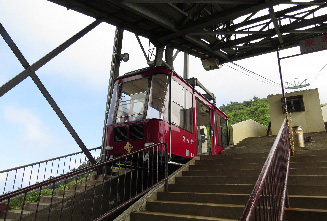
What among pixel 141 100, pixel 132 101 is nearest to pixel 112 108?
pixel 132 101

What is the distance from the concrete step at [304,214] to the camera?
3.45 m

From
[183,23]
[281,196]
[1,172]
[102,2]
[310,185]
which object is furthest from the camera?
[183,23]

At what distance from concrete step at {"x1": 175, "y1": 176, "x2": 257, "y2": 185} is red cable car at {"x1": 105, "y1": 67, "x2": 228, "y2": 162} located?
2.70 ft

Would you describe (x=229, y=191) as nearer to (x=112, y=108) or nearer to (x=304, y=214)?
(x=304, y=214)

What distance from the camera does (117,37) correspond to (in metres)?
9.18

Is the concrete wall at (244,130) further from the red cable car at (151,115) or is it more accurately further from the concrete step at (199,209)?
the concrete step at (199,209)

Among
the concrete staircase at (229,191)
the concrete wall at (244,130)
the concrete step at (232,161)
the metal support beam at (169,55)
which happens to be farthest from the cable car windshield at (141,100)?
the concrete wall at (244,130)

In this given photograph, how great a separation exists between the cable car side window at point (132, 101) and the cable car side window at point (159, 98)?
0.80ft

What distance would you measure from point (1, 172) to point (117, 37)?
5.89 m

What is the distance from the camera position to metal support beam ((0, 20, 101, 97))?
6281 millimetres

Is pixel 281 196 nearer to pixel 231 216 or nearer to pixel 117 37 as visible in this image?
pixel 231 216

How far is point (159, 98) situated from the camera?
22.5 feet

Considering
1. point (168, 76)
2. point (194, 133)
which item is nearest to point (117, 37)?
point (168, 76)

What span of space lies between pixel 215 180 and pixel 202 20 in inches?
212
